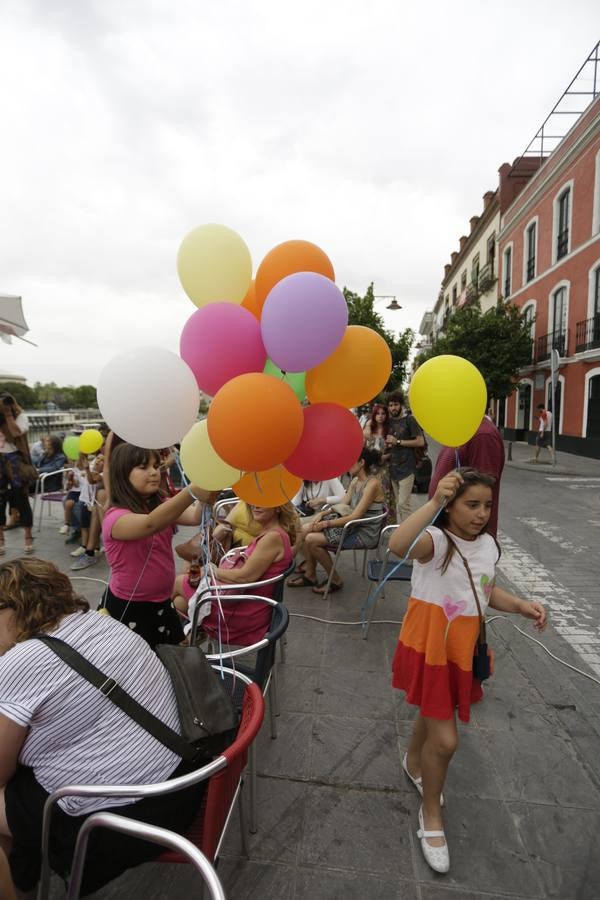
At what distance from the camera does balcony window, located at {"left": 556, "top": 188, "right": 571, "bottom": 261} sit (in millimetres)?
16641

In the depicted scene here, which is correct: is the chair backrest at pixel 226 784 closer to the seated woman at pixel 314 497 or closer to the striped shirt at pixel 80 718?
the striped shirt at pixel 80 718

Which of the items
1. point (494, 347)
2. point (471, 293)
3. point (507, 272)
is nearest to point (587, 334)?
point (494, 347)

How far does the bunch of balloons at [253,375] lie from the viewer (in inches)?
68.7

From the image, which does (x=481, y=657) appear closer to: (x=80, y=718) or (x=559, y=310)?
(x=80, y=718)

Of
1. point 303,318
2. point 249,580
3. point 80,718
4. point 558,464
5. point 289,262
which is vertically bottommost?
point 558,464

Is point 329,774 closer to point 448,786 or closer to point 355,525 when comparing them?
point 448,786

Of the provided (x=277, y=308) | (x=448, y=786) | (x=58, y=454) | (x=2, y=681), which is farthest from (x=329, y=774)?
(x=58, y=454)

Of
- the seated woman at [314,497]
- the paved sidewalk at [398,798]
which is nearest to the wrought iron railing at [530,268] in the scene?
the seated woman at [314,497]

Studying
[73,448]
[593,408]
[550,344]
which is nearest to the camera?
[73,448]

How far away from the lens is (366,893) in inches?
63.2

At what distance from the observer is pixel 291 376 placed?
2250mm

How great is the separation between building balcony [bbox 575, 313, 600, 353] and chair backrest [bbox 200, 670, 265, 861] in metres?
16.6

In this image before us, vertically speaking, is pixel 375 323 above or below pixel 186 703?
above

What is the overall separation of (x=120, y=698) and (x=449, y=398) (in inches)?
58.8
